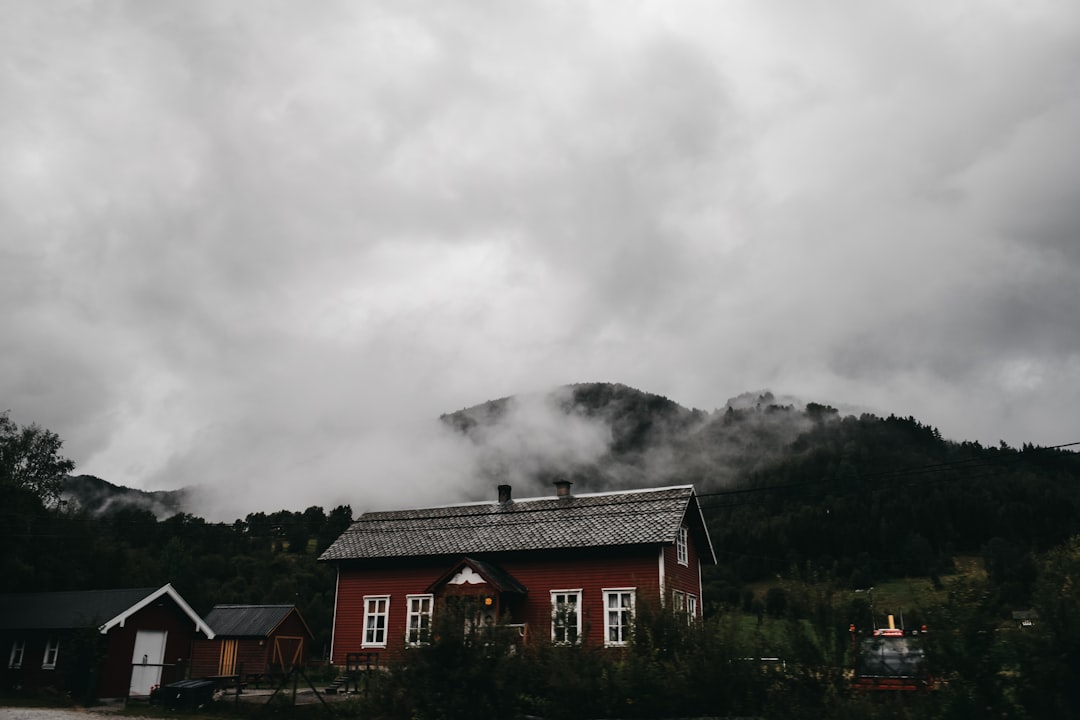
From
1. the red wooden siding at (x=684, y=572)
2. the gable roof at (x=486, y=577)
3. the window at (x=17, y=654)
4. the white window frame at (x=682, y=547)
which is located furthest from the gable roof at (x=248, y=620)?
the white window frame at (x=682, y=547)

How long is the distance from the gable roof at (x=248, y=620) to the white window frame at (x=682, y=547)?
64.9 feet

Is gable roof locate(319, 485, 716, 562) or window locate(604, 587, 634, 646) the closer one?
window locate(604, 587, 634, 646)

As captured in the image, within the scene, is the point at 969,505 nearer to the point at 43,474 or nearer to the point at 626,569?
the point at 626,569

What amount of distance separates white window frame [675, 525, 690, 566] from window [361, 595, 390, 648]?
1139cm

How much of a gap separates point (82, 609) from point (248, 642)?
10.8 metres

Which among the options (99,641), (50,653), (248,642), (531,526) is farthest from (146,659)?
(531,526)

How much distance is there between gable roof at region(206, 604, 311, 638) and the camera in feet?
128

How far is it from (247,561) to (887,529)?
76.4 metres

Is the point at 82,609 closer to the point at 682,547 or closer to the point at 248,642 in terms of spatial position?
the point at 248,642

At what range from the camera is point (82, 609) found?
98.5ft

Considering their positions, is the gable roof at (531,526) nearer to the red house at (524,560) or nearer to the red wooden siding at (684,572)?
the red house at (524,560)

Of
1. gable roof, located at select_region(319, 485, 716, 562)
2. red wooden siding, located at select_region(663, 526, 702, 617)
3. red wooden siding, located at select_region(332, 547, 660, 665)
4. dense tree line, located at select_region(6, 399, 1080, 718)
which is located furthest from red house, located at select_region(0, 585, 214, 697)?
red wooden siding, located at select_region(663, 526, 702, 617)

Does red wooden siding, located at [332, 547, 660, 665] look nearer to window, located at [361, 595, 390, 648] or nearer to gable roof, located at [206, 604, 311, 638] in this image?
window, located at [361, 595, 390, 648]

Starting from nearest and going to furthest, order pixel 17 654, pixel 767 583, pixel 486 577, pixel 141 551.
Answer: pixel 486 577
pixel 17 654
pixel 141 551
pixel 767 583
